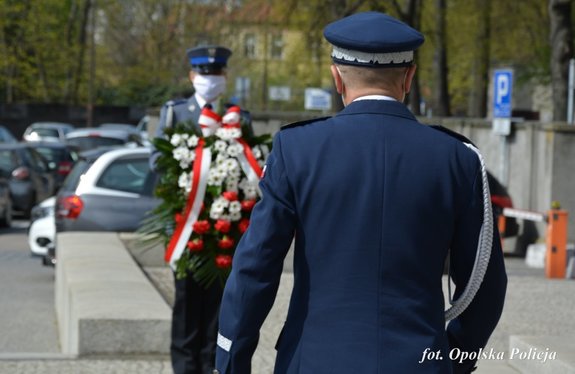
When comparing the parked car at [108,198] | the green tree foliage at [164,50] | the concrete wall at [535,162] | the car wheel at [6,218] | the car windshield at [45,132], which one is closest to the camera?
the parked car at [108,198]

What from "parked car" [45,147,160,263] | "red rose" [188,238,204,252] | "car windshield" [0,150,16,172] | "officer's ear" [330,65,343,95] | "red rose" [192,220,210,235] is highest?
"officer's ear" [330,65,343,95]

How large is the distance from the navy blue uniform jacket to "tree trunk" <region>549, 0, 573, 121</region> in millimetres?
21307

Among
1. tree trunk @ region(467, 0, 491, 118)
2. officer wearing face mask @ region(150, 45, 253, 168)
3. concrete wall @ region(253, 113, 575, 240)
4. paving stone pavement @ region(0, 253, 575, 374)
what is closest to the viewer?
officer wearing face mask @ region(150, 45, 253, 168)

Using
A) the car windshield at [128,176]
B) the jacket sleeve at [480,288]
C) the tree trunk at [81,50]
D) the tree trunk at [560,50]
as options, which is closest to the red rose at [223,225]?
the jacket sleeve at [480,288]

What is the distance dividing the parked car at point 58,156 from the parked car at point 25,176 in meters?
0.56

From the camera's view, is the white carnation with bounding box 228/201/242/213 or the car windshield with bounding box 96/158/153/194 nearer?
the white carnation with bounding box 228/201/242/213

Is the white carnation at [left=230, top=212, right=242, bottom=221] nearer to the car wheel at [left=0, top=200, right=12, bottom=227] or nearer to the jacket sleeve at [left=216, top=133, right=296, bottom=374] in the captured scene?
the jacket sleeve at [left=216, top=133, right=296, bottom=374]

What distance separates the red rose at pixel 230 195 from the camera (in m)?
6.84

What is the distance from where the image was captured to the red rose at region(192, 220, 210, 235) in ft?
22.2

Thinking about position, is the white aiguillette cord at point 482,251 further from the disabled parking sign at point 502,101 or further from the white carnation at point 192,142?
the disabled parking sign at point 502,101

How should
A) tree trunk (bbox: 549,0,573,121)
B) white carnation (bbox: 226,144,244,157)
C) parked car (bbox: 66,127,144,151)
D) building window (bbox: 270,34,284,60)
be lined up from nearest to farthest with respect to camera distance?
white carnation (bbox: 226,144,244,157) < tree trunk (bbox: 549,0,573,121) < parked car (bbox: 66,127,144,151) < building window (bbox: 270,34,284,60)

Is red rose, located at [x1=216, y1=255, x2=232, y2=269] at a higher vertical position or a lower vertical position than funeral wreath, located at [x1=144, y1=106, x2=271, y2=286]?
lower

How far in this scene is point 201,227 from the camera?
6766 mm

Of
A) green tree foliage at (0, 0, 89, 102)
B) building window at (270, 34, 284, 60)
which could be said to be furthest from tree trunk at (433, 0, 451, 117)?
green tree foliage at (0, 0, 89, 102)
